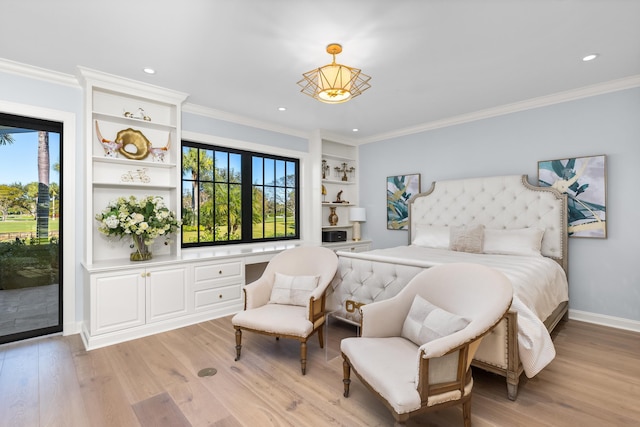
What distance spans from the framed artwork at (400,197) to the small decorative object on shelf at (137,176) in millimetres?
3485

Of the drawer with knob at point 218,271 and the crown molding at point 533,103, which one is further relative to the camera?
the drawer with knob at point 218,271

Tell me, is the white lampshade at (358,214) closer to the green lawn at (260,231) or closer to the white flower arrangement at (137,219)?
the green lawn at (260,231)

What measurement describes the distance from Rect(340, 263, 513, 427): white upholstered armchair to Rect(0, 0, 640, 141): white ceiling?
1713 mm

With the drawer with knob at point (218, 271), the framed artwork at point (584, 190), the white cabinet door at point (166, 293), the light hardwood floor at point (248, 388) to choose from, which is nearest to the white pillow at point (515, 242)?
the framed artwork at point (584, 190)

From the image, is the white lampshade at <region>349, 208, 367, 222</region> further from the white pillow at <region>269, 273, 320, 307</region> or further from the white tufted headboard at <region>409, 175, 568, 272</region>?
the white pillow at <region>269, 273, 320, 307</region>

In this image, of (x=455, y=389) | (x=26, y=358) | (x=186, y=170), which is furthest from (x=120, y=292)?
(x=455, y=389)

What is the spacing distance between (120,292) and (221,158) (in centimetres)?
208

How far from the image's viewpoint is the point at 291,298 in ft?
9.25

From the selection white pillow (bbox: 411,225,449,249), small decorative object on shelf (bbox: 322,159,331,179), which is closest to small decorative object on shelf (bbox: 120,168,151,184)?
small decorative object on shelf (bbox: 322,159,331,179)

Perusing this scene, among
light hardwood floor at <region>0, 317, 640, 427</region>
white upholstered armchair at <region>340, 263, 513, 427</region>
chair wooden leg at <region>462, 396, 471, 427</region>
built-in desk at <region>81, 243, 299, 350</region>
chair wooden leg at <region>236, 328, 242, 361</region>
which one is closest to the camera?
white upholstered armchair at <region>340, 263, 513, 427</region>

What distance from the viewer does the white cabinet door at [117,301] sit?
284 centimetres

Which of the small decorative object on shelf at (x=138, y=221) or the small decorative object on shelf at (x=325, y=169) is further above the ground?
the small decorative object on shelf at (x=325, y=169)

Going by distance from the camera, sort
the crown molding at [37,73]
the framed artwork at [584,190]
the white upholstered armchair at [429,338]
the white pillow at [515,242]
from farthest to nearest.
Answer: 1. the white pillow at [515,242]
2. the framed artwork at [584,190]
3. the crown molding at [37,73]
4. the white upholstered armchair at [429,338]

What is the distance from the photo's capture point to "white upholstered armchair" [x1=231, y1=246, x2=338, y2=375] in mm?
2443
